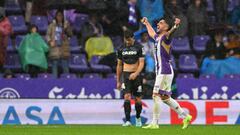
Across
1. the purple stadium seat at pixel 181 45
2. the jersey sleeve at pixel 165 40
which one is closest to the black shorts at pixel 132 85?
the jersey sleeve at pixel 165 40

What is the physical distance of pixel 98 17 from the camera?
23781 millimetres

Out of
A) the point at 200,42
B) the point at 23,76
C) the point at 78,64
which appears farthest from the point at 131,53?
the point at 200,42

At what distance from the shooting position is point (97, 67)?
72.8ft

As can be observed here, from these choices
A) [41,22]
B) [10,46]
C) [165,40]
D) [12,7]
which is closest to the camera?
[165,40]

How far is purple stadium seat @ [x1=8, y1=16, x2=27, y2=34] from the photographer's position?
23172 millimetres

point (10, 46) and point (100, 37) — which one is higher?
point (100, 37)

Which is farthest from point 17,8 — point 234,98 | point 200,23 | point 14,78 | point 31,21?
point 234,98

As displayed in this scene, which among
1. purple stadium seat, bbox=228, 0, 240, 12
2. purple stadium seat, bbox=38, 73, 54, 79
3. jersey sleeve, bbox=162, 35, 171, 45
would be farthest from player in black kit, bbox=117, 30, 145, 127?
purple stadium seat, bbox=228, 0, 240, 12

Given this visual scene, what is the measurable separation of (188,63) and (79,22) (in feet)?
12.3

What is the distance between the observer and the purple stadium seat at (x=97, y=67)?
72.6 ft

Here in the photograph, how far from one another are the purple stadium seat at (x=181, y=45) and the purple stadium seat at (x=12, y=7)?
5072 millimetres

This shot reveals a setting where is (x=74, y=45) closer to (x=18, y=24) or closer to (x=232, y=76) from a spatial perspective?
(x=18, y=24)

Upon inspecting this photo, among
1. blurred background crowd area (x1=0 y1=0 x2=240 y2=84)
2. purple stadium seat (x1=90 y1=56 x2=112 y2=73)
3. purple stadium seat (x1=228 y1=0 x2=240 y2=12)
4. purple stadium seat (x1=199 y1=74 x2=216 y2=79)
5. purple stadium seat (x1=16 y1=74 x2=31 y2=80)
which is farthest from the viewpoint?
purple stadium seat (x1=228 y1=0 x2=240 y2=12)

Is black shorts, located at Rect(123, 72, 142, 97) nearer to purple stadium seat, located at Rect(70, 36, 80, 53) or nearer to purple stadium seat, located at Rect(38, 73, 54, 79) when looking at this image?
purple stadium seat, located at Rect(38, 73, 54, 79)
